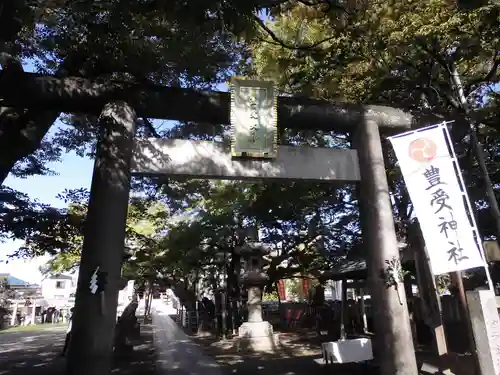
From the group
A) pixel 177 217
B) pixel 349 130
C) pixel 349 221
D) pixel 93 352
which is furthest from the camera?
pixel 177 217

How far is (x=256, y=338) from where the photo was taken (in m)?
12.9

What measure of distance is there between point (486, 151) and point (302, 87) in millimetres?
7123

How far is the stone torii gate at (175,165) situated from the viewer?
20.2 ft

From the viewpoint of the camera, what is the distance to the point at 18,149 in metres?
7.01

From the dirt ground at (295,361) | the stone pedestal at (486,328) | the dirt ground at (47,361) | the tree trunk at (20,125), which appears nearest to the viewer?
the stone pedestal at (486,328)

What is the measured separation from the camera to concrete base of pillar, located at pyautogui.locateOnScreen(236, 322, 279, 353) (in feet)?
41.7

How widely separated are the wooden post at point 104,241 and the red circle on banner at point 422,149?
5.02 metres

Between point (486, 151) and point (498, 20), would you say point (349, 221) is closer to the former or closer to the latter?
point (486, 151)

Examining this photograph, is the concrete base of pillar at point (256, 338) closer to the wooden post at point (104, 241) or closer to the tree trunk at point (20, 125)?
the wooden post at point (104, 241)

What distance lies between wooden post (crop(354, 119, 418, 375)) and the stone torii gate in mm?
17

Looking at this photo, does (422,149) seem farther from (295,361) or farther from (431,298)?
(295,361)

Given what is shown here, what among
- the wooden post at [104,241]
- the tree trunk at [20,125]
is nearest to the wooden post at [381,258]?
the wooden post at [104,241]

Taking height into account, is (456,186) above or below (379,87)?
below

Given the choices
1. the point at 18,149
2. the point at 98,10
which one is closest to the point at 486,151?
the point at 98,10
